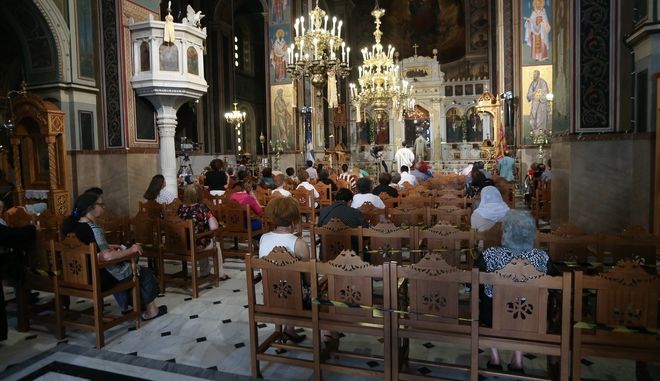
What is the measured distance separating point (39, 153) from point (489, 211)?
828 cm

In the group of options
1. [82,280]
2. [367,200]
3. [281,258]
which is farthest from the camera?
[367,200]

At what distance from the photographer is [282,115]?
1755 centimetres

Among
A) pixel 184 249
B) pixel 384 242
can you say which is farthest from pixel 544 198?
pixel 184 249

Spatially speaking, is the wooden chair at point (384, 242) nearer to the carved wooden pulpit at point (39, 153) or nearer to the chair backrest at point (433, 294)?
the chair backrest at point (433, 294)

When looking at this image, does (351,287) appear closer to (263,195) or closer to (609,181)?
(609,181)

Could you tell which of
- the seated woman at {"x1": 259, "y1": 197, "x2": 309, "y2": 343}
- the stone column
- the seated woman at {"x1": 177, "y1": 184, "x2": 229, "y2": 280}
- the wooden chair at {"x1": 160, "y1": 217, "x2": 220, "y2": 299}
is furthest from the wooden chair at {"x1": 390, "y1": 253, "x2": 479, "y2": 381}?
the stone column

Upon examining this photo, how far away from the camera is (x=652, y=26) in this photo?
5.88 meters

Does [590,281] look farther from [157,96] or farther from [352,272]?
[157,96]

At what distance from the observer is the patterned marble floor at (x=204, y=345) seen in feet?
11.3

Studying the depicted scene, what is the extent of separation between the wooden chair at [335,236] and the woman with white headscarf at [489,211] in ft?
4.85

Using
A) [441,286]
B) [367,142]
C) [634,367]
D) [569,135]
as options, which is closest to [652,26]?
[569,135]

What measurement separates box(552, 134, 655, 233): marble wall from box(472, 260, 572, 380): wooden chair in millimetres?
4869

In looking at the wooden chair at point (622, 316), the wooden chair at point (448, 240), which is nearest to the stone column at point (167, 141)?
the wooden chair at point (448, 240)

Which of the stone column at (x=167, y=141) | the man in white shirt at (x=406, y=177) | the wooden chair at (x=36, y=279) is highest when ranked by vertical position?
the stone column at (x=167, y=141)
